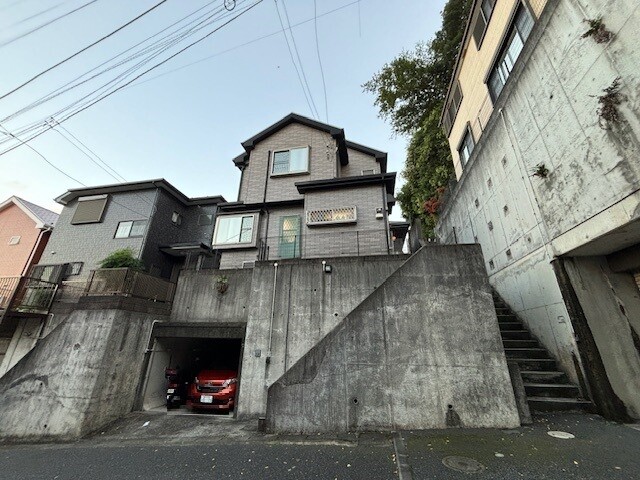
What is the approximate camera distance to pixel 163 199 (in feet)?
48.8

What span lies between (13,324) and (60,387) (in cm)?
554

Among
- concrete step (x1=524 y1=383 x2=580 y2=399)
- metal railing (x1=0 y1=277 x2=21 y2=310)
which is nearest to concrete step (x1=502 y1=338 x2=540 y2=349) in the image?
concrete step (x1=524 y1=383 x2=580 y2=399)

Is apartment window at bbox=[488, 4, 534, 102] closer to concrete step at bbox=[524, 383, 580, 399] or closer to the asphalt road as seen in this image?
concrete step at bbox=[524, 383, 580, 399]

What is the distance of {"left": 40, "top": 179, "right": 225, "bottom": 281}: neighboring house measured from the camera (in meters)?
13.6

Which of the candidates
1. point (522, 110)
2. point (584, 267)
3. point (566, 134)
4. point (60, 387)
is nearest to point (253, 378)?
point (60, 387)

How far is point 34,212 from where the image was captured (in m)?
16.0

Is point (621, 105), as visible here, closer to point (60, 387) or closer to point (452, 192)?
point (452, 192)

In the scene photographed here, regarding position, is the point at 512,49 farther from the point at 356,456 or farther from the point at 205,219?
the point at 205,219

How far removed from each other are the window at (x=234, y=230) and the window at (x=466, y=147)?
10148 mm

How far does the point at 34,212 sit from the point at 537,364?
25.7 meters

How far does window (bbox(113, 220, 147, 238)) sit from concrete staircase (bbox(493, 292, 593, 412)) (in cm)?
1647

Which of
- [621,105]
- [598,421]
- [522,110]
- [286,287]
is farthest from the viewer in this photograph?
[286,287]

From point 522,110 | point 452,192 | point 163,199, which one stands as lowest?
point 522,110

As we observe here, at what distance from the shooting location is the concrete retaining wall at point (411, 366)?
4633 mm
